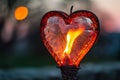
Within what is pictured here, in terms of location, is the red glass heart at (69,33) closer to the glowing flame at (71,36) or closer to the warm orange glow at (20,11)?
the glowing flame at (71,36)

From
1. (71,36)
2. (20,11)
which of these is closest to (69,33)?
(71,36)

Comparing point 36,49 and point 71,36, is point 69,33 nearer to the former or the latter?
point 71,36

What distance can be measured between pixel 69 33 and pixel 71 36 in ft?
0.06

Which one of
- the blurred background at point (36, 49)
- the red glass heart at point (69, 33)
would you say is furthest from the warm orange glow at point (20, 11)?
the red glass heart at point (69, 33)

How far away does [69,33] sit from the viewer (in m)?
2.43

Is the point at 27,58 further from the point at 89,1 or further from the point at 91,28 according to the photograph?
the point at 91,28

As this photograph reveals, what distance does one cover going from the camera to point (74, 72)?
2420 millimetres

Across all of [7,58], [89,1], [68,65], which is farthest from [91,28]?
[7,58]

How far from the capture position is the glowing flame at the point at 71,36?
7.91ft

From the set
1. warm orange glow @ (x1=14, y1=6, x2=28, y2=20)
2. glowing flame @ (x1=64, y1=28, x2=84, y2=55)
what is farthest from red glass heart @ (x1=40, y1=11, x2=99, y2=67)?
warm orange glow @ (x1=14, y1=6, x2=28, y2=20)

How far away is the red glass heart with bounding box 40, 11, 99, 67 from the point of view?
7.97ft

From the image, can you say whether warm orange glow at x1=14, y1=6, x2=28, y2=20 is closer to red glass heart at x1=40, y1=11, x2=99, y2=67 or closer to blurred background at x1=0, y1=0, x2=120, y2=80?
blurred background at x1=0, y1=0, x2=120, y2=80

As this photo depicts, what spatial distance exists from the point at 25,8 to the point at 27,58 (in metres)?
3.37

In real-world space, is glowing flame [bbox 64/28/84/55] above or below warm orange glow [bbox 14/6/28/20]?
above
